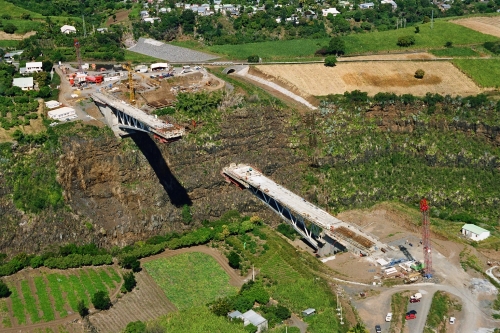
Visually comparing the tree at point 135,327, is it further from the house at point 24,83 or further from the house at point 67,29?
the house at point 67,29

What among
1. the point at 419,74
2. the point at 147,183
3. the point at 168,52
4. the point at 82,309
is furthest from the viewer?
the point at 168,52

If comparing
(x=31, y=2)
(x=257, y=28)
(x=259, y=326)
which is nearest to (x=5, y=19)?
(x=31, y=2)

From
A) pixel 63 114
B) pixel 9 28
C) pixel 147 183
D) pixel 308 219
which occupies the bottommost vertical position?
pixel 147 183

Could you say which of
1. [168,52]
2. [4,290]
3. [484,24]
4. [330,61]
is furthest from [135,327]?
[484,24]

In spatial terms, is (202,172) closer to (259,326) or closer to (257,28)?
(259,326)

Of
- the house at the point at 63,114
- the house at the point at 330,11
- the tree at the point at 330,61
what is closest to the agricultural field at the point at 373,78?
the tree at the point at 330,61

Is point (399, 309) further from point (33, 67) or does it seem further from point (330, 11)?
point (330, 11)
